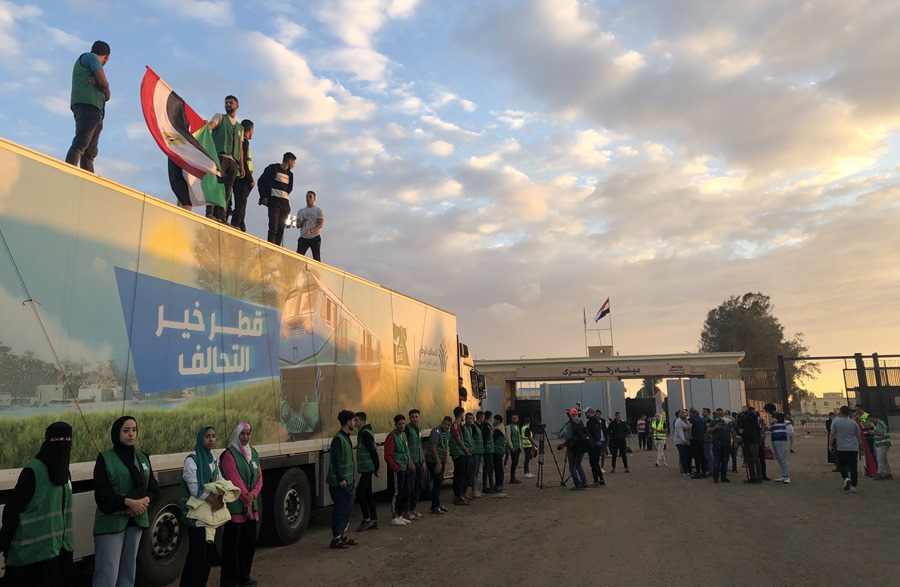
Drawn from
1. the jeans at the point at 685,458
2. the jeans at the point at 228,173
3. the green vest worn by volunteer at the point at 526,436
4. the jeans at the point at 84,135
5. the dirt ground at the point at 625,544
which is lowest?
the dirt ground at the point at 625,544

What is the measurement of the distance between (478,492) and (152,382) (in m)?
9.13

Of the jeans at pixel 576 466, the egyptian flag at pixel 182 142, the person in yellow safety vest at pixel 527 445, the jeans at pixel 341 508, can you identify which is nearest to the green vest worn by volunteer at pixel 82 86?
the egyptian flag at pixel 182 142

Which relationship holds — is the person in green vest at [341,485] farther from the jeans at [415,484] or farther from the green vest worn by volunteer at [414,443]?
the jeans at [415,484]

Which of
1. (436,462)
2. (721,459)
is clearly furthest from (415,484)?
(721,459)

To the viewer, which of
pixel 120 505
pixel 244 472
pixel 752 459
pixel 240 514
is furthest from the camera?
pixel 752 459

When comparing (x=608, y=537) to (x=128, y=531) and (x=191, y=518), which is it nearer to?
(x=191, y=518)

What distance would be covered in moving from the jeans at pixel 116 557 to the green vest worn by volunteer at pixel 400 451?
499 cm

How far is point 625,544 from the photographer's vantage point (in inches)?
313

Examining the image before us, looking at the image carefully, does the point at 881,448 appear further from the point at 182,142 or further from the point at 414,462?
the point at 182,142

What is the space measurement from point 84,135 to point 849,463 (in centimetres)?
1402

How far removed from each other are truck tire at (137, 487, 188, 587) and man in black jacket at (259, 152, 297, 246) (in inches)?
229

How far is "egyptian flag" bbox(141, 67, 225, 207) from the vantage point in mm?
8281

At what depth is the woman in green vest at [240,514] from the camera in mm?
5965

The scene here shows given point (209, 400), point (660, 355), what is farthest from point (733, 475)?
point (660, 355)
